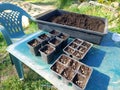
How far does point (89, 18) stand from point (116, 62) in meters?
0.64

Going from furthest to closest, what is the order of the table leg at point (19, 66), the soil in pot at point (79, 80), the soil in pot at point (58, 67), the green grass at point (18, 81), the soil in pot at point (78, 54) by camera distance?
the green grass at point (18, 81) < the table leg at point (19, 66) < the soil in pot at point (78, 54) < the soil in pot at point (58, 67) < the soil in pot at point (79, 80)

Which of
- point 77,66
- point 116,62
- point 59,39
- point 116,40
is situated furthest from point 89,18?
point 77,66

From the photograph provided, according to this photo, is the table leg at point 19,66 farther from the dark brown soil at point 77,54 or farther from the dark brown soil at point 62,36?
the dark brown soil at point 77,54

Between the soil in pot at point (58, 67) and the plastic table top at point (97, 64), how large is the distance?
61 mm

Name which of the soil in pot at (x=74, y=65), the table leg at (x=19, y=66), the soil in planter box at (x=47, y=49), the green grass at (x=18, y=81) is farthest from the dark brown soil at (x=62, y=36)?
the green grass at (x=18, y=81)

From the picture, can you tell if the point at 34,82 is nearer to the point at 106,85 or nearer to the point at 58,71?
the point at 58,71

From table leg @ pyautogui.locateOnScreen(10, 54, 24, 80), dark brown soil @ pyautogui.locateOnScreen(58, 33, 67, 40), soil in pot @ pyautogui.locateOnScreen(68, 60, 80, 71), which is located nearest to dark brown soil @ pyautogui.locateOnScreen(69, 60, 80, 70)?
soil in pot @ pyautogui.locateOnScreen(68, 60, 80, 71)

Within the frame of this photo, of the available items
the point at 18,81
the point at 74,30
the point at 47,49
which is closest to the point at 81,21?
the point at 74,30

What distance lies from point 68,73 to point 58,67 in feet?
0.34

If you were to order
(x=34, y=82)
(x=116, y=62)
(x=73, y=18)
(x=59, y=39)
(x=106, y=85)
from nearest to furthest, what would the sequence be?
(x=106, y=85) < (x=116, y=62) < (x=59, y=39) < (x=73, y=18) < (x=34, y=82)

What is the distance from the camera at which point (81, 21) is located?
190 cm

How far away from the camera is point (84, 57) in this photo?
1.55 metres

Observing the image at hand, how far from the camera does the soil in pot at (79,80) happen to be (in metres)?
1.24

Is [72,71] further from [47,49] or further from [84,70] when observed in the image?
[47,49]
